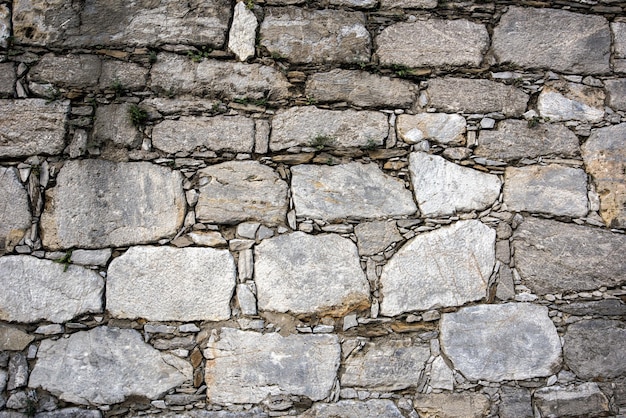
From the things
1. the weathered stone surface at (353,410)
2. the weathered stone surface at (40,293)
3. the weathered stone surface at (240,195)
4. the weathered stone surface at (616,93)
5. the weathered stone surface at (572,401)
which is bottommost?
the weathered stone surface at (353,410)

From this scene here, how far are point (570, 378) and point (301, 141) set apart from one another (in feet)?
5.80

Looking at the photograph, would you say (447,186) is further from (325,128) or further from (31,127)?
(31,127)

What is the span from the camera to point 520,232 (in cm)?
235

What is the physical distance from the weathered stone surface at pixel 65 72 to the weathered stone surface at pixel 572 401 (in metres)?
2.68

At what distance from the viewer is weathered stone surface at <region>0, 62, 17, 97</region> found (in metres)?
2.27

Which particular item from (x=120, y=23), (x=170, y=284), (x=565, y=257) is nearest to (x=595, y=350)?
(x=565, y=257)

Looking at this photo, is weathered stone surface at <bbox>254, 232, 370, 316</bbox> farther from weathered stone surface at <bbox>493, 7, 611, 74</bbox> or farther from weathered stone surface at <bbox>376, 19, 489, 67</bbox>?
weathered stone surface at <bbox>493, 7, 611, 74</bbox>

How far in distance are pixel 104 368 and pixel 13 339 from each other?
1.45 feet

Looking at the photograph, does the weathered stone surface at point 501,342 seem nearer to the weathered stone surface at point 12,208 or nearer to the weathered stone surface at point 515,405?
the weathered stone surface at point 515,405

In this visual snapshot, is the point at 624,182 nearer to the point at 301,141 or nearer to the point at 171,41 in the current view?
the point at 301,141

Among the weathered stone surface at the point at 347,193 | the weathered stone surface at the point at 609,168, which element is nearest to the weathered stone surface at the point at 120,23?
the weathered stone surface at the point at 347,193

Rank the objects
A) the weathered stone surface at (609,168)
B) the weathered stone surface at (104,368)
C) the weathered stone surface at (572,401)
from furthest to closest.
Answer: the weathered stone surface at (609,168) → the weathered stone surface at (572,401) → the weathered stone surface at (104,368)

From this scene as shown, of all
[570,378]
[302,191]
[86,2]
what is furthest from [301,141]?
[570,378]

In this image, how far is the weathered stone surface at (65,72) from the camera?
229 cm
